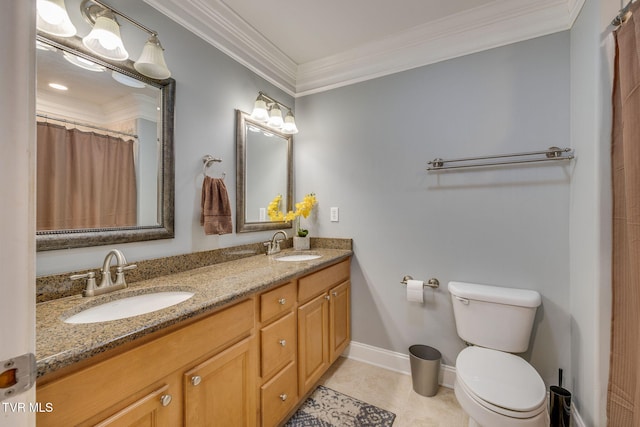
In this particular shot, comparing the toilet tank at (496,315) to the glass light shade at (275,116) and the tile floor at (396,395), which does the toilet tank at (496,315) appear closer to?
the tile floor at (396,395)

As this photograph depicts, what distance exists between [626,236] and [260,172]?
6.72 ft

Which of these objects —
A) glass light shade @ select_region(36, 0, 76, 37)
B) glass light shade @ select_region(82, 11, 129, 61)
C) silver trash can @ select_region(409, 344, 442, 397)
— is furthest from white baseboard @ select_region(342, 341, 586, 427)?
glass light shade @ select_region(36, 0, 76, 37)

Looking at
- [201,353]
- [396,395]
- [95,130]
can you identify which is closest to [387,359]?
[396,395]

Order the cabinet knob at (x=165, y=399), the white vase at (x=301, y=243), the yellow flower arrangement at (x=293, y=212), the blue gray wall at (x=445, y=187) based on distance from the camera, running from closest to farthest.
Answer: the cabinet knob at (x=165, y=399), the blue gray wall at (x=445, y=187), the yellow flower arrangement at (x=293, y=212), the white vase at (x=301, y=243)

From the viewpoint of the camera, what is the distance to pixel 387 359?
211 cm

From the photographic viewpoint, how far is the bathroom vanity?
697mm

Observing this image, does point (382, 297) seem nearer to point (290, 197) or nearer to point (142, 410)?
point (290, 197)

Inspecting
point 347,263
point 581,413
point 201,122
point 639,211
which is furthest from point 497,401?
point 201,122

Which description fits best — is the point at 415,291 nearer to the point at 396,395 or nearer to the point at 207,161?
the point at 396,395

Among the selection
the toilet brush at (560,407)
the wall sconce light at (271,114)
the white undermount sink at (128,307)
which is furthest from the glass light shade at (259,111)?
the toilet brush at (560,407)

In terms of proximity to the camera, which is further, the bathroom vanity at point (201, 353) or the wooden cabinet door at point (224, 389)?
the wooden cabinet door at point (224, 389)

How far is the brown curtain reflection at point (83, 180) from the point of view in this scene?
1061 mm

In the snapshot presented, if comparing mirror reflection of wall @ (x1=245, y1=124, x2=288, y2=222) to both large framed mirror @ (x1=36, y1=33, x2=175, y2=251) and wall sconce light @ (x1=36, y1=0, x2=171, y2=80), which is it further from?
wall sconce light @ (x1=36, y1=0, x2=171, y2=80)

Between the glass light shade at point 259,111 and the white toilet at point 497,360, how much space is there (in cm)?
176
